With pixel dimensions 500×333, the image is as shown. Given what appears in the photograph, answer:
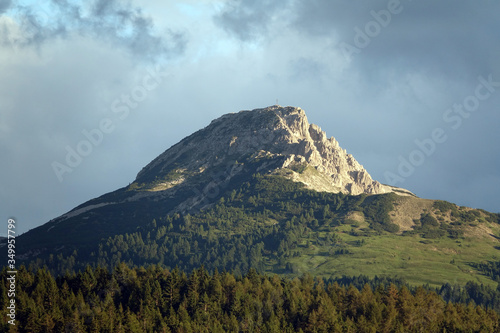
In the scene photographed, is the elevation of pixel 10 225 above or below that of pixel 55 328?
above

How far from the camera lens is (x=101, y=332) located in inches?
7421

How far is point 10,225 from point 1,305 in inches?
2096

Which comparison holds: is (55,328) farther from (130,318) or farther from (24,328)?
(130,318)

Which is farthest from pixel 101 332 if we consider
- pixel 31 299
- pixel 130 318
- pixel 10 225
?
pixel 10 225

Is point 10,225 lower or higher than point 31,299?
higher

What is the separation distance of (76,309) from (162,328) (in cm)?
2662

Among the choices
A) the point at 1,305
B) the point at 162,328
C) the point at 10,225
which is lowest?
the point at 162,328

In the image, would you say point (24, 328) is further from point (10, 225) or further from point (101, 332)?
point (10, 225)

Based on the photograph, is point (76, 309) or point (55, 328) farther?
point (76, 309)

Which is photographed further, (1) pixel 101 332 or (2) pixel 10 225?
(1) pixel 101 332

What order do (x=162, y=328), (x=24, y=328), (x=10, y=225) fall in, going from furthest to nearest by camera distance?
1. (x=162, y=328)
2. (x=24, y=328)
3. (x=10, y=225)

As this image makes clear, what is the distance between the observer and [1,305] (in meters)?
196

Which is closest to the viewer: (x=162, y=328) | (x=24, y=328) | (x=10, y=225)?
(x=10, y=225)

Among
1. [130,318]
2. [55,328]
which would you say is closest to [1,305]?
[55,328]
